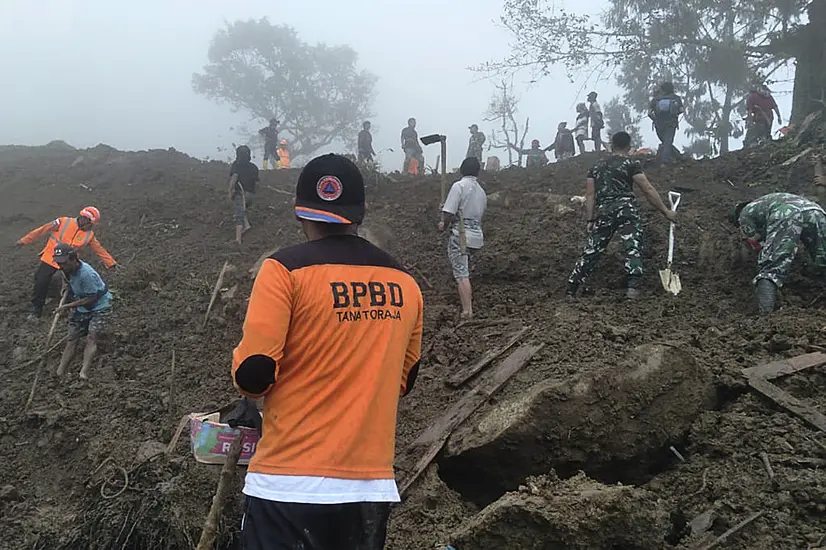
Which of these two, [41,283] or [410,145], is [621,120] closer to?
[410,145]

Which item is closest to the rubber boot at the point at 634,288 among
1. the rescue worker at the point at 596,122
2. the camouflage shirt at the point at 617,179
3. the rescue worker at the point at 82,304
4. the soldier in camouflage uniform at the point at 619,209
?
the soldier in camouflage uniform at the point at 619,209

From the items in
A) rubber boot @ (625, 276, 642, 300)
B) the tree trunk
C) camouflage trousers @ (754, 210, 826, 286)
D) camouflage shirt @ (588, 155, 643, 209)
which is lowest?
rubber boot @ (625, 276, 642, 300)

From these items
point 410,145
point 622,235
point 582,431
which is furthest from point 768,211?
point 410,145

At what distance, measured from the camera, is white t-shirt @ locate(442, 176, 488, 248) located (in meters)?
6.90

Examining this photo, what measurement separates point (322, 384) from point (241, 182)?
9.70 meters

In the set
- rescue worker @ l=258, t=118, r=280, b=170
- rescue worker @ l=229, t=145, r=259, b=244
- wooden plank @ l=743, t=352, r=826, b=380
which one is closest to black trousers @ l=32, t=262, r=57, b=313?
rescue worker @ l=229, t=145, r=259, b=244

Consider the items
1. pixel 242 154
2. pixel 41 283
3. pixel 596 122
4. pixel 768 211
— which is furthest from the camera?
pixel 596 122

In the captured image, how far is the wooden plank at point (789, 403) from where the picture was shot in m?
4.01

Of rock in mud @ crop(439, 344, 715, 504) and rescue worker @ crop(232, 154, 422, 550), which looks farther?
rock in mud @ crop(439, 344, 715, 504)

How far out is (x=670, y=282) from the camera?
22.8 ft

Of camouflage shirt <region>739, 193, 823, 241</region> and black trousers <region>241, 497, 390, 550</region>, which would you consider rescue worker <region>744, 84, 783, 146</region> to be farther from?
black trousers <region>241, 497, 390, 550</region>

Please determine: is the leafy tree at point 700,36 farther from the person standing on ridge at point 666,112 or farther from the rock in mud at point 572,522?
the rock in mud at point 572,522

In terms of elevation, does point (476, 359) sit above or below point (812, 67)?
below

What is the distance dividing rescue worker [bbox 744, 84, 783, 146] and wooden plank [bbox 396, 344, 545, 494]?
9.91 m
